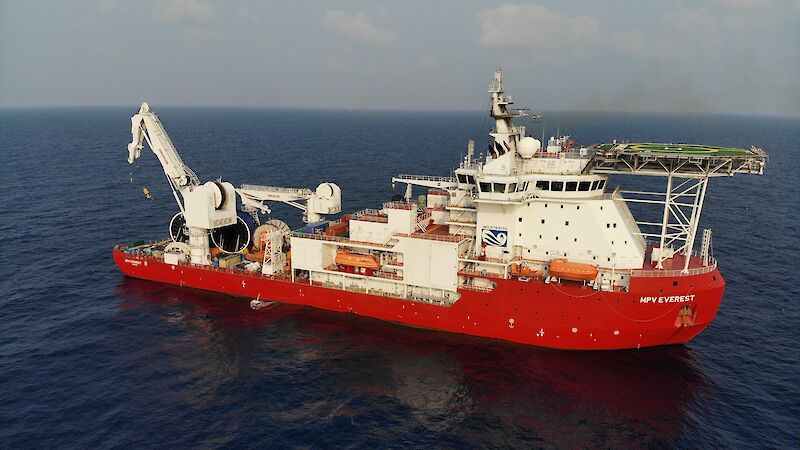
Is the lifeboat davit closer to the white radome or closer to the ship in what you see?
the ship

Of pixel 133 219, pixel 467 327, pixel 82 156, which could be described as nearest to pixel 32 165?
pixel 82 156

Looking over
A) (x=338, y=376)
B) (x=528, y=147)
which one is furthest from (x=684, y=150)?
(x=338, y=376)

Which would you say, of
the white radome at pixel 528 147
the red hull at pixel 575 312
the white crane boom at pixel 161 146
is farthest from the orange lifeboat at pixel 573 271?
the white crane boom at pixel 161 146

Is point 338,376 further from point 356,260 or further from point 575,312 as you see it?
point 575,312

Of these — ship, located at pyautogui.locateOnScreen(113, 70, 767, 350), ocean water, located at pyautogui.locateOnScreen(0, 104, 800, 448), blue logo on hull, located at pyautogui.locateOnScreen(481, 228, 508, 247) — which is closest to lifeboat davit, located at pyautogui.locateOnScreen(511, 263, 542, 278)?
ship, located at pyautogui.locateOnScreen(113, 70, 767, 350)

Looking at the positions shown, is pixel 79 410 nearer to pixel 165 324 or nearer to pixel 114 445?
pixel 114 445
